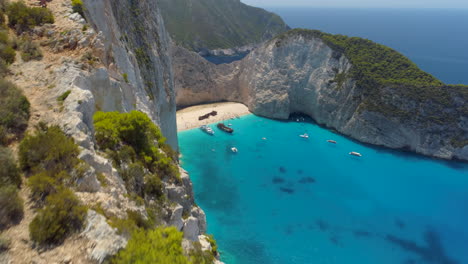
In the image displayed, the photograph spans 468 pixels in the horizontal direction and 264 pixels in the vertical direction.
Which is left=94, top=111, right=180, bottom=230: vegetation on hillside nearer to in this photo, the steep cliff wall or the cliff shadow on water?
the steep cliff wall

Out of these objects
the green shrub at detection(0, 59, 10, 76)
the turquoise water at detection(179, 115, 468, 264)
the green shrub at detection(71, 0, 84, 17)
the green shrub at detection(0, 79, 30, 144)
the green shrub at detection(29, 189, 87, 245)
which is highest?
the green shrub at detection(71, 0, 84, 17)

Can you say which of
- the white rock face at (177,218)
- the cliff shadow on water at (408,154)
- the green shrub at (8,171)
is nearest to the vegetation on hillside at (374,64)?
the cliff shadow on water at (408,154)

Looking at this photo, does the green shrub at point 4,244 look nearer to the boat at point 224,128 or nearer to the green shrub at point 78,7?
the green shrub at point 78,7

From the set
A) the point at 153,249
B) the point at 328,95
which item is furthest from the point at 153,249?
the point at 328,95

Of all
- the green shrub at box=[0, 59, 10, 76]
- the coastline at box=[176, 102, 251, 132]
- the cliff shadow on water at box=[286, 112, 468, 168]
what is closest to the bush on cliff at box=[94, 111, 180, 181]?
the green shrub at box=[0, 59, 10, 76]

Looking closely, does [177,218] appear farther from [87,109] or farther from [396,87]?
[396,87]

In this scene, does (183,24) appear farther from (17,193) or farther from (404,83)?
(17,193)
